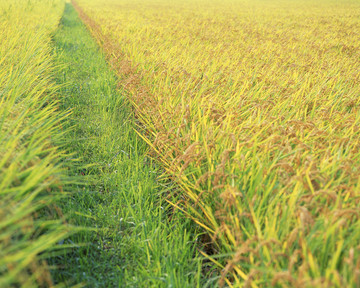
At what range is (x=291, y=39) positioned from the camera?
5.78m

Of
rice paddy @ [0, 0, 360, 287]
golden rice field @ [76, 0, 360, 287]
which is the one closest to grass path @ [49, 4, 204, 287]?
rice paddy @ [0, 0, 360, 287]

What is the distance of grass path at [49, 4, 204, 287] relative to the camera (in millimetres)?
1354

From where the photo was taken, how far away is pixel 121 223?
5.55 ft

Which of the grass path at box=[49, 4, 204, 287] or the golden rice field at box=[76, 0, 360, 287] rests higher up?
the golden rice field at box=[76, 0, 360, 287]

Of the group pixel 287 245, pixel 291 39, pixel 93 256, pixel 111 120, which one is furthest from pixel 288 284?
pixel 291 39

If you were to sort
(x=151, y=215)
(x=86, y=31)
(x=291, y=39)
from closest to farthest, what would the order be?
(x=151, y=215), (x=291, y=39), (x=86, y=31)

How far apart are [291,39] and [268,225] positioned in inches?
213

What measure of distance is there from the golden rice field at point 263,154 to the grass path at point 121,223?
16 centimetres

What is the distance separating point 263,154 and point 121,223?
0.84 metres

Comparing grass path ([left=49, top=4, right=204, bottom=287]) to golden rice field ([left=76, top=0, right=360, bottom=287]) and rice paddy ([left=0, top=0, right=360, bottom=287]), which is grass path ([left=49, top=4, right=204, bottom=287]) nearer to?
rice paddy ([left=0, top=0, right=360, bottom=287])

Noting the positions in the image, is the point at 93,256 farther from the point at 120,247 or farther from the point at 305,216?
the point at 305,216

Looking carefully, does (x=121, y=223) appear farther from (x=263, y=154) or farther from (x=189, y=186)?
(x=263, y=154)

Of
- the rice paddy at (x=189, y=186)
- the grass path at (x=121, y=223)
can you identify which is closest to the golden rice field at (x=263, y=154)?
the rice paddy at (x=189, y=186)

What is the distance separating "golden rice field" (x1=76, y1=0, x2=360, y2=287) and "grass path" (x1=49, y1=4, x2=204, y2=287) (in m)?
0.16
